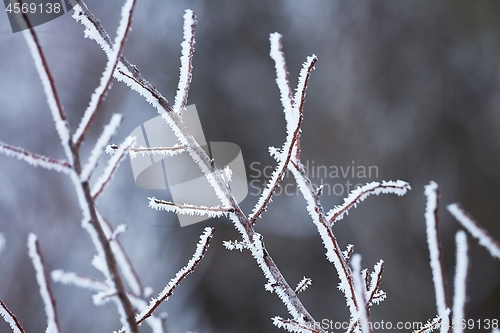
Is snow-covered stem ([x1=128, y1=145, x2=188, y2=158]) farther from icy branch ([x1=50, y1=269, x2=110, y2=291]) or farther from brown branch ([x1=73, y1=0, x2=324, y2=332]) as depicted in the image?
icy branch ([x1=50, y1=269, x2=110, y2=291])

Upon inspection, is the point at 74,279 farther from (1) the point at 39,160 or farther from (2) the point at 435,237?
(2) the point at 435,237

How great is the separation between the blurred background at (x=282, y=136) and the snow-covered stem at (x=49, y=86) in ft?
3.57

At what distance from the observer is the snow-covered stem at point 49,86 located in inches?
6.5

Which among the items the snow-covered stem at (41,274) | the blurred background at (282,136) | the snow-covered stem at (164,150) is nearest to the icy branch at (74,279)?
the snow-covered stem at (41,274)

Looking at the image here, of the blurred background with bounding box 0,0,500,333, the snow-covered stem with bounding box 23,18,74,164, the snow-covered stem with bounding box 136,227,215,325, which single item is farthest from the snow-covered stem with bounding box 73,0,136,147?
the blurred background with bounding box 0,0,500,333

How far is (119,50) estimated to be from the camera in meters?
0.19

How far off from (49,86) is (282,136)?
1.18 meters

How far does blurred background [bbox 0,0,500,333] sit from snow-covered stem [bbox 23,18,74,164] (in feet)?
3.57

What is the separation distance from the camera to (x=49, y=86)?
169mm

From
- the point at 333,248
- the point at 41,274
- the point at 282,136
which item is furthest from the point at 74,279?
the point at 282,136

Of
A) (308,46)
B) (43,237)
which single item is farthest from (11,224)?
(308,46)

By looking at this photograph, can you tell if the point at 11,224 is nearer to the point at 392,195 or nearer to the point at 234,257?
the point at 234,257

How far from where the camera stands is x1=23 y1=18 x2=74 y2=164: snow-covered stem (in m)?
0.17

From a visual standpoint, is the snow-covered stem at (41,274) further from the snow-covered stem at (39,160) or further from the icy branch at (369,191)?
the icy branch at (369,191)
